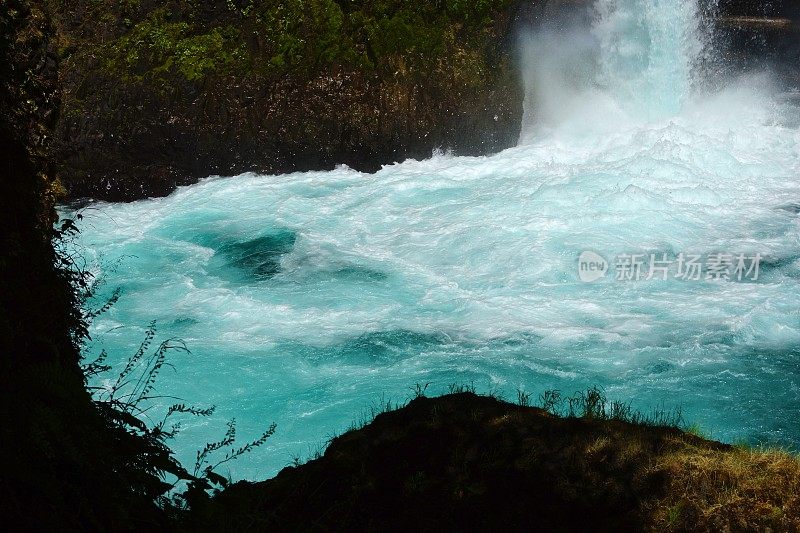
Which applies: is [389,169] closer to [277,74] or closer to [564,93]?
[277,74]

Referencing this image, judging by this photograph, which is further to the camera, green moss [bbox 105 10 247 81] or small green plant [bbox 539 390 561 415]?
green moss [bbox 105 10 247 81]

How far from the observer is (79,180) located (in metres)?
12.6


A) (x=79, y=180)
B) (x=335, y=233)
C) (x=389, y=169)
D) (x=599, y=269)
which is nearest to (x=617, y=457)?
(x=599, y=269)

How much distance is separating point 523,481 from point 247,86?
11063 mm

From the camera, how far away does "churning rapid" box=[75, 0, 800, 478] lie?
22.1 ft

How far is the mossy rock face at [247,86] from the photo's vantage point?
12.9 m

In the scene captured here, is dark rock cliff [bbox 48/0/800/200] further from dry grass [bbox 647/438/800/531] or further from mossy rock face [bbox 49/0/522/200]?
dry grass [bbox 647/438/800/531]

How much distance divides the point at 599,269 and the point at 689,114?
31.7 ft

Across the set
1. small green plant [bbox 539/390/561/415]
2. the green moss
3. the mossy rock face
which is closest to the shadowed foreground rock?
small green plant [bbox 539/390/561/415]

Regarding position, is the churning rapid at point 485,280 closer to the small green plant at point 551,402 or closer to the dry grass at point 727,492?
the small green plant at point 551,402

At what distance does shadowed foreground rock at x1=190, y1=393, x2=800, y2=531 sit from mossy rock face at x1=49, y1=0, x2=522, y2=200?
10000mm

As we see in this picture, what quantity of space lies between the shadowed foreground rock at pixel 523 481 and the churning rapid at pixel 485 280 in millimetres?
2296

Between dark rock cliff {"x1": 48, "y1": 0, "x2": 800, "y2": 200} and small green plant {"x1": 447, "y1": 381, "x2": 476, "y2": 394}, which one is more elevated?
dark rock cliff {"x1": 48, "y1": 0, "x2": 800, "y2": 200}

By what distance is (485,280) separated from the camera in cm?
918
